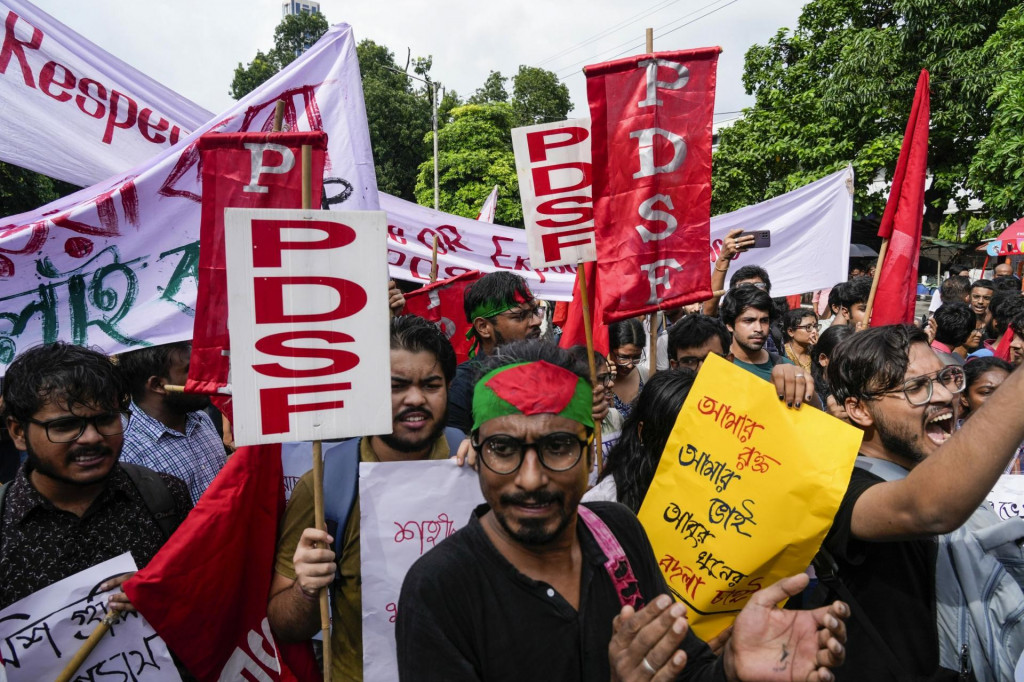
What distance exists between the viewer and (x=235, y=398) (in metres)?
2.02

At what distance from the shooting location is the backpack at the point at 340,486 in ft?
7.84

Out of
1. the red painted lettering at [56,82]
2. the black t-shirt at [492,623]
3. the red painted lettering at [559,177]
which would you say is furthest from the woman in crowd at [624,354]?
the red painted lettering at [56,82]

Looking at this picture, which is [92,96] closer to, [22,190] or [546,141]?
[546,141]

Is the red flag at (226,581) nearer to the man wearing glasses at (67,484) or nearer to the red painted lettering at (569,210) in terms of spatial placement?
the man wearing glasses at (67,484)

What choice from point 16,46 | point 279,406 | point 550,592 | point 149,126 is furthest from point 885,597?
point 16,46

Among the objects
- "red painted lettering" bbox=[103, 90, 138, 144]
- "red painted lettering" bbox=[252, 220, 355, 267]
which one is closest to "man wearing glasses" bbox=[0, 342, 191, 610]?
"red painted lettering" bbox=[252, 220, 355, 267]

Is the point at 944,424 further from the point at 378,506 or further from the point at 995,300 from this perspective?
the point at 995,300

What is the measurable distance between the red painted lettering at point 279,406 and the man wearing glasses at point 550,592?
0.54 metres

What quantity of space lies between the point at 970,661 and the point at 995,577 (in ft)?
0.76

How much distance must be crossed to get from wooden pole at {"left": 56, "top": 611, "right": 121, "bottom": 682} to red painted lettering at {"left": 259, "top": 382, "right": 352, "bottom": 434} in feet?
2.59

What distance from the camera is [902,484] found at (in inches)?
73.1

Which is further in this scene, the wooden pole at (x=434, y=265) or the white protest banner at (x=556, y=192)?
the wooden pole at (x=434, y=265)

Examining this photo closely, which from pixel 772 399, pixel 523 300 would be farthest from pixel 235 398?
pixel 523 300

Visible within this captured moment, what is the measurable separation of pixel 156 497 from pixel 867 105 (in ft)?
69.3
